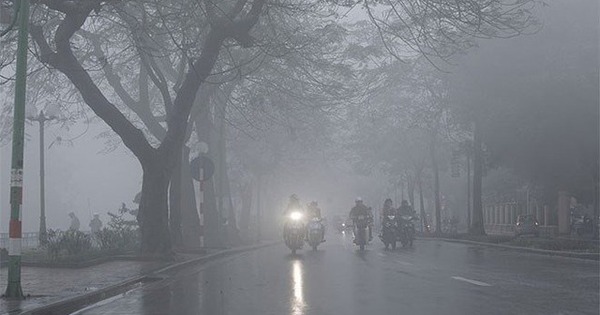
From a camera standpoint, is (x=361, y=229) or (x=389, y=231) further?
(x=389, y=231)

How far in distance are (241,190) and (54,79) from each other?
29535 millimetres

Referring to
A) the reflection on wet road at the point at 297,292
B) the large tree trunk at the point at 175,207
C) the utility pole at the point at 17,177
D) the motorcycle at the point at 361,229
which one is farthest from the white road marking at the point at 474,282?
the motorcycle at the point at 361,229

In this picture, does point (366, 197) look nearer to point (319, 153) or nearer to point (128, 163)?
point (128, 163)

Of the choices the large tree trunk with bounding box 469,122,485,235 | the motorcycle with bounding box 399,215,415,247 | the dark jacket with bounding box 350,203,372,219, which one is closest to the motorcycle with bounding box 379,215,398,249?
the motorcycle with bounding box 399,215,415,247

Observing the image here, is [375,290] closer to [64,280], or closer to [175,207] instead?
[64,280]

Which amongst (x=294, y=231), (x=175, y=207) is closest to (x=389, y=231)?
(x=294, y=231)

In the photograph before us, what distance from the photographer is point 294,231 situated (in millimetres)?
28672

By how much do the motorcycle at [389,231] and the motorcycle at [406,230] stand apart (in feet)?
0.97

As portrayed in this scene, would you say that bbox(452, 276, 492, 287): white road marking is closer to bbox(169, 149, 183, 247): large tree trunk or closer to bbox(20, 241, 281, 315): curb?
bbox(20, 241, 281, 315): curb

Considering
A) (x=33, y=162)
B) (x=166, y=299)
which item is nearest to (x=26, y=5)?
(x=166, y=299)

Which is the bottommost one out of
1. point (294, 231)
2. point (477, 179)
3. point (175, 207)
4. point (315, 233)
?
point (315, 233)

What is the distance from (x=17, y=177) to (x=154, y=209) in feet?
32.3

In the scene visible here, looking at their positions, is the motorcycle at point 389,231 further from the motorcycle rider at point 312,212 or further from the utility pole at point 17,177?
the utility pole at point 17,177

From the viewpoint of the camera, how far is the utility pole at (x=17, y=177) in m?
12.2
